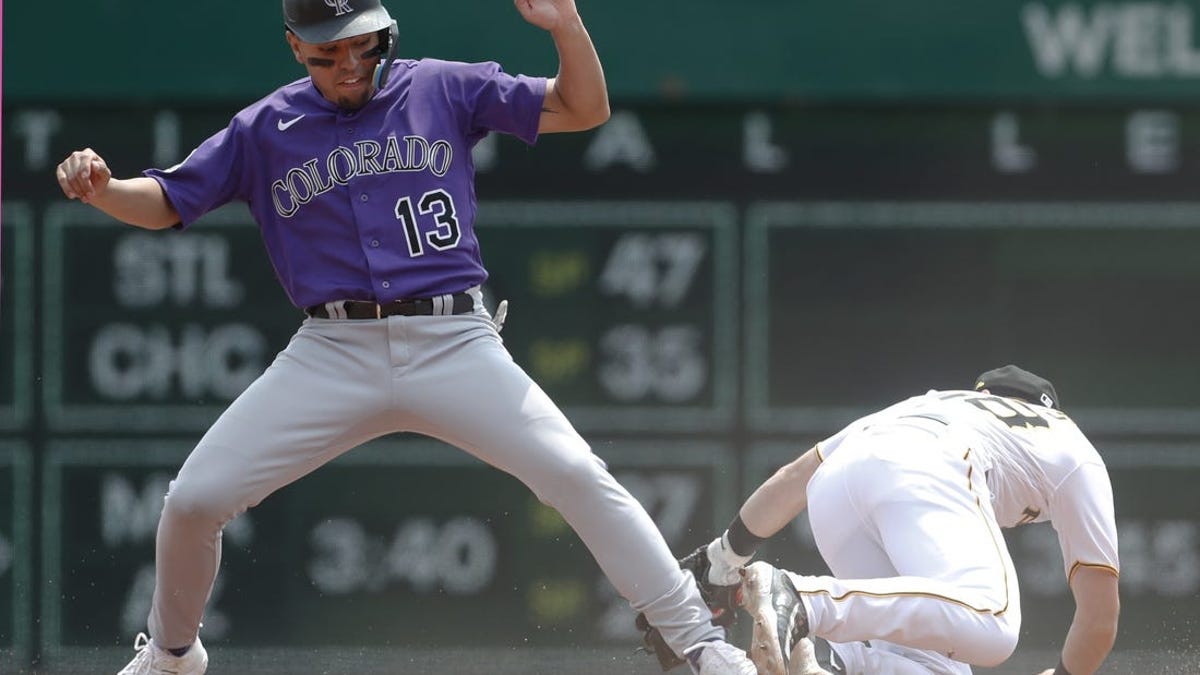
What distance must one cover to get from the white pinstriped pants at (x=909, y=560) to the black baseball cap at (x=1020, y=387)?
0.47 m

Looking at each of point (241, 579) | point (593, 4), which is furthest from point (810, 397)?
point (241, 579)

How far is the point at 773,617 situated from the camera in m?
4.47

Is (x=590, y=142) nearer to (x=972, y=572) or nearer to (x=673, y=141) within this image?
(x=673, y=141)

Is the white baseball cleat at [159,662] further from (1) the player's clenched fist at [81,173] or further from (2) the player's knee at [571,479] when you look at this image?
(1) the player's clenched fist at [81,173]

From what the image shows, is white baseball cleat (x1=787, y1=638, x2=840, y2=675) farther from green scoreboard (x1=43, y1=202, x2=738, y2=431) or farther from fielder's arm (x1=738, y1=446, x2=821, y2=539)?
green scoreboard (x1=43, y1=202, x2=738, y2=431)

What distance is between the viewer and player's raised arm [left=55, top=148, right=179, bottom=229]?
4648mm

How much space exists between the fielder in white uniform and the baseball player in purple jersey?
37 centimetres

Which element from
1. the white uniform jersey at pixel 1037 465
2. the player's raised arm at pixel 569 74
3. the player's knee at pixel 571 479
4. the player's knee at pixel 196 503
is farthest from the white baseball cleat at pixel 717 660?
the player's raised arm at pixel 569 74

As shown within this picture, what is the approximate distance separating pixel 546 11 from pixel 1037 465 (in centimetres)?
161

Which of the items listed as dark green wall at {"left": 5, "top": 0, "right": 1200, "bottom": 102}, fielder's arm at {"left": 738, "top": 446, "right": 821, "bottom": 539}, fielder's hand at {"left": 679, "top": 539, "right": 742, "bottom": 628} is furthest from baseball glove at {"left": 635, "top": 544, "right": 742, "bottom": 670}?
dark green wall at {"left": 5, "top": 0, "right": 1200, "bottom": 102}

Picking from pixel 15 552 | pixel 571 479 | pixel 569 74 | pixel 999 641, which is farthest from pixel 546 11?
pixel 15 552

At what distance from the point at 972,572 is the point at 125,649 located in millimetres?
3026

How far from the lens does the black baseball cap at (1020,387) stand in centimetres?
540

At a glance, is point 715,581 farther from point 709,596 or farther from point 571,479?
point 571,479
